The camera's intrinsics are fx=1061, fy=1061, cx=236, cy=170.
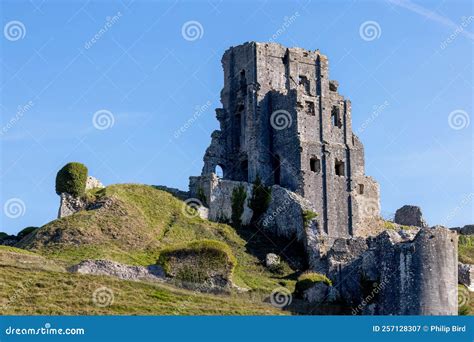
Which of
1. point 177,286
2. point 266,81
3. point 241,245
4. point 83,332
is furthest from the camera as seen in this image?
point 266,81

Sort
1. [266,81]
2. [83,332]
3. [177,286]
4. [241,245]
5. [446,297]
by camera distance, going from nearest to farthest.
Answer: [83,332], [446,297], [177,286], [241,245], [266,81]

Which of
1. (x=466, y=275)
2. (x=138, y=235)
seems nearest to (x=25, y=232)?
(x=138, y=235)

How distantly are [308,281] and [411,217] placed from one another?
28981mm

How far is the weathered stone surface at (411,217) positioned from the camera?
279 ft

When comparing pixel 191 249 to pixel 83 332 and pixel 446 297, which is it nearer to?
pixel 446 297

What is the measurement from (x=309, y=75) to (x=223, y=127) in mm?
7423

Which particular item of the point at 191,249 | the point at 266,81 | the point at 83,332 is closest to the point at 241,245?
the point at 191,249

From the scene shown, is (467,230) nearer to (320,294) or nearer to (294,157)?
(294,157)

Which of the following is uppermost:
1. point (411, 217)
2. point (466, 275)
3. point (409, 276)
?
point (411, 217)

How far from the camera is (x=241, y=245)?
67.1 m

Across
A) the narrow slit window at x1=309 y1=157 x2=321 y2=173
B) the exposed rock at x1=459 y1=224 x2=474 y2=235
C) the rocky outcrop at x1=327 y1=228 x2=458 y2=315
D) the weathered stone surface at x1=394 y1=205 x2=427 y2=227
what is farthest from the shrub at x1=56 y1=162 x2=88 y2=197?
the exposed rock at x1=459 y1=224 x2=474 y2=235

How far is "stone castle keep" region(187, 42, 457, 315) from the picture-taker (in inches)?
2741

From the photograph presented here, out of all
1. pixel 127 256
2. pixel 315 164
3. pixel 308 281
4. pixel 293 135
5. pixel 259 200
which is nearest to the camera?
pixel 308 281

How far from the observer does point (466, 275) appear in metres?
66.0
